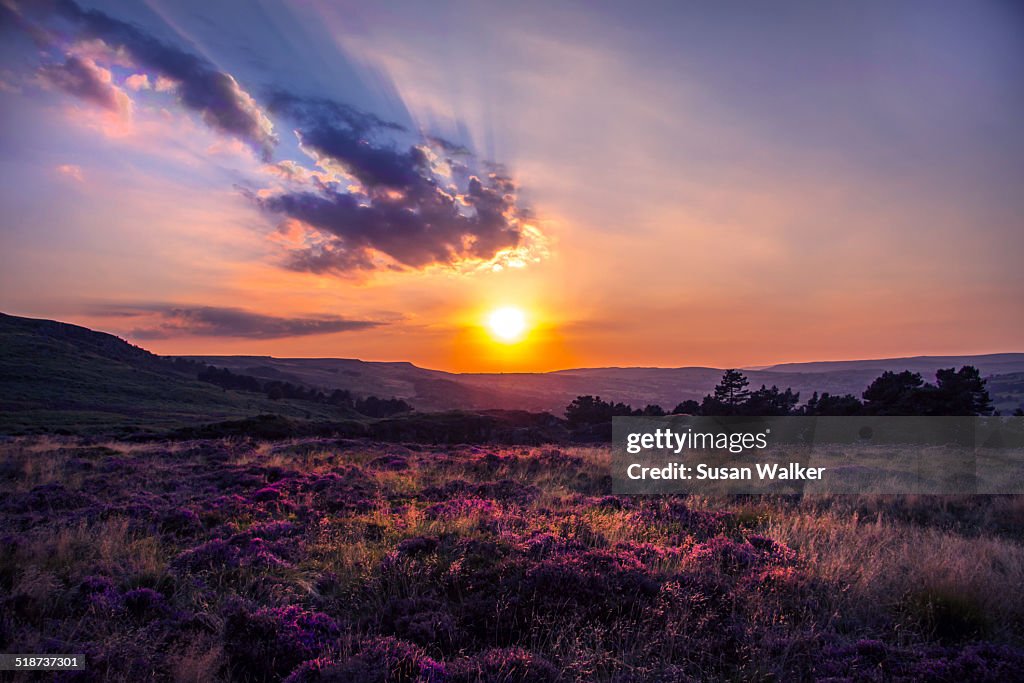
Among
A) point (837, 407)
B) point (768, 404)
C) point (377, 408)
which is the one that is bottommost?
point (377, 408)

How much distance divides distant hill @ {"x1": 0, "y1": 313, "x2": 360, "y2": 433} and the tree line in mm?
37903

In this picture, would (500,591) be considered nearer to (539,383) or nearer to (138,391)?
(138,391)

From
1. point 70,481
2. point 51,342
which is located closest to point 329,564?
point 70,481

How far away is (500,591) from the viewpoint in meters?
5.91

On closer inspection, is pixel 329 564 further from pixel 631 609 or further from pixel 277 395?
pixel 277 395

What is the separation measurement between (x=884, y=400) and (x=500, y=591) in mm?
37920

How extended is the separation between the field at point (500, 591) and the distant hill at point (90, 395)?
102ft

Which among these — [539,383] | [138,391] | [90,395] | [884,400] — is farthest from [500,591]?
[539,383]

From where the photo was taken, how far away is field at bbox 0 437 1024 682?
14.4 feet

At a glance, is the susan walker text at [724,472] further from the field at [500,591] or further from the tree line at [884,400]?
the tree line at [884,400]

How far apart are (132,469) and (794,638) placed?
18.6 metres

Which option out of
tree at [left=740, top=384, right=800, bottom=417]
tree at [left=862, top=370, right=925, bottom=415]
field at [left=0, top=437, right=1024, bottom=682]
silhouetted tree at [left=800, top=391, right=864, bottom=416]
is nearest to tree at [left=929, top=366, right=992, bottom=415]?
tree at [left=862, top=370, right=925, bottom=415]

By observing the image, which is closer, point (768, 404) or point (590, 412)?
point (768, 404)

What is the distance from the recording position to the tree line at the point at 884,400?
29.7m
